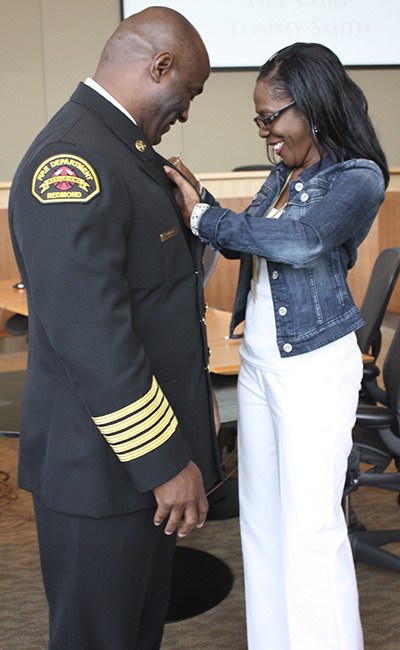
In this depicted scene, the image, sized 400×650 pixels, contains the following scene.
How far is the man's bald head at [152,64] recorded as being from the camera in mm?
1521

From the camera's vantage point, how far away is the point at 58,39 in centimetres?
801

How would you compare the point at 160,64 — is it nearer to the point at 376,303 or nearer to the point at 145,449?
the point at 145,449

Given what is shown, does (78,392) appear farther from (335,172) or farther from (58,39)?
(58,39)

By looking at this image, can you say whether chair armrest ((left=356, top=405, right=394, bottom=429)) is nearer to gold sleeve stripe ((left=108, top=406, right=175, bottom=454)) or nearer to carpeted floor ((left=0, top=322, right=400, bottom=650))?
carpeted floor ((left=0, top=322, right=400, bottom=650))

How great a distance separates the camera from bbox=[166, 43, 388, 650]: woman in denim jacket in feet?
5.82

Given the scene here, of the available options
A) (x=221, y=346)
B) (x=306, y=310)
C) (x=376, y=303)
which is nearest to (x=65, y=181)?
(x=306, y=310)

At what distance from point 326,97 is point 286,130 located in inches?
4.0

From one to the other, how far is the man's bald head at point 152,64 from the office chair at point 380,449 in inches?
55.5

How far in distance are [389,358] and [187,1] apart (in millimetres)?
5886

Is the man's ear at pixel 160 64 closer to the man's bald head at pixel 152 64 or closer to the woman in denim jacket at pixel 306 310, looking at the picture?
the man's bald head at pixel 152 64

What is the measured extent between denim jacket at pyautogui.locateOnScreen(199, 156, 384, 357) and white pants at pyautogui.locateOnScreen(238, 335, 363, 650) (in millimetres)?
66

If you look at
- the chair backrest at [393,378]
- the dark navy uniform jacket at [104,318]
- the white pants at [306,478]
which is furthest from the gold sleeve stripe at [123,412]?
the chair backrest at [393,378]

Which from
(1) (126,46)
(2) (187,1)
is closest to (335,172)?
(1) (126,46)

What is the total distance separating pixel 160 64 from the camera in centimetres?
152
